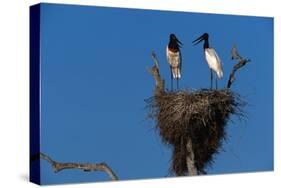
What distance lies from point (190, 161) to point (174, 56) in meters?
0.97

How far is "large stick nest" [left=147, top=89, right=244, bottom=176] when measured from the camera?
6.54 metres

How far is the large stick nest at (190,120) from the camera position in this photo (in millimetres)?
6539

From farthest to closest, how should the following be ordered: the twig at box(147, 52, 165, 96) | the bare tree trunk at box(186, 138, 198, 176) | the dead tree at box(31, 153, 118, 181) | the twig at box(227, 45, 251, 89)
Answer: the twig at box(227, 45, 251, 89) → the bare tree trunk at box(186, 138, 198, 176) → the twig at box(147, 52, 165, 96) → the dead tree at box(31, 153, 118, 181)

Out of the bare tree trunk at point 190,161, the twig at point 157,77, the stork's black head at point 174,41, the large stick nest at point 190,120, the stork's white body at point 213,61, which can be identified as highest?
the stork's black head at point 174,41

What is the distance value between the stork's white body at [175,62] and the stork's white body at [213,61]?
299 millimetres

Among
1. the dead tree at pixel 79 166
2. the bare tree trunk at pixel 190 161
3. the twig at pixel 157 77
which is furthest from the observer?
the bare tree trunk at pixel 190 161

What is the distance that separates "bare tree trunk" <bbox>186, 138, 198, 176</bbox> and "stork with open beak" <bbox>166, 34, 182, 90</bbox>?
613 mm

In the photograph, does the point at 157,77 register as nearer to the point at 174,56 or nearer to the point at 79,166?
the point at 174,56

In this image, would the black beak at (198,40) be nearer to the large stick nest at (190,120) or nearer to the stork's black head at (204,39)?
the stork's black head at (204,39)

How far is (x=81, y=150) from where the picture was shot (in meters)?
6.11

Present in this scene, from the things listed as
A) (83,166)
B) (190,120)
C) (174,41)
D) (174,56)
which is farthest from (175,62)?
(83,166)

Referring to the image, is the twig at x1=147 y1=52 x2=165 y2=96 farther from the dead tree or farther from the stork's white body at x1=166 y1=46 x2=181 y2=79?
the dead tree

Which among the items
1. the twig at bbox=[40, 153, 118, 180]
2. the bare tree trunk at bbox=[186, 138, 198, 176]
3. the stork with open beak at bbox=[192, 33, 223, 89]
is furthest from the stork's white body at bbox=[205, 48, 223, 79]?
the twig at bbox=[40, 153, 118, 180]

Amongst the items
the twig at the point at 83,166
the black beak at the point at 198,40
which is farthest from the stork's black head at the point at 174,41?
the twig at the point at 83,166
